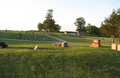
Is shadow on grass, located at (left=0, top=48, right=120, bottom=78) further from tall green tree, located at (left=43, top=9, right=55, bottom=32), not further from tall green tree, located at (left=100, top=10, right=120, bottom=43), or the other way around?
tall green tree, located at (left=43, top=9, right=55, bottom=32)

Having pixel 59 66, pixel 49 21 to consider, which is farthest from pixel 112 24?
pixel 49 21

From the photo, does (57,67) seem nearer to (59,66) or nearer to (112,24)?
(59,66)

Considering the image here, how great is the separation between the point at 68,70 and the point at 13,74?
13.6ft

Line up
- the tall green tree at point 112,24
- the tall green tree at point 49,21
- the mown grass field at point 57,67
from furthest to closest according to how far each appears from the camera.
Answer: the tall green tree at point 49,21
the tall green tree at point 112,24
the mown grass field at point 57,67

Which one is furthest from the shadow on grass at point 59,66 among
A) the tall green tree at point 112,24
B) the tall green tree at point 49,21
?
the tall green tree at point 49,21

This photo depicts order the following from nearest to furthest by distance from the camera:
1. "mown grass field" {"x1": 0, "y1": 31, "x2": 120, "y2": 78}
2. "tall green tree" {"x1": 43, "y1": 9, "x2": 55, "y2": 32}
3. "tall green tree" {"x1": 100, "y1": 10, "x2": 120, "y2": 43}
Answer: "mown grass field" {"x1": 0, "y1": 31, "x2": 120, "y2": 78}, "tall green tree" {"x1": 100, "y1": 10, "x2": 120, "y2": 43}, "tall green tree" {"x1": 43, "y1": 9, "x2": 55, "y2": 32}

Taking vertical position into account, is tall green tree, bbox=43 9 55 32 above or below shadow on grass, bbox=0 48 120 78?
above

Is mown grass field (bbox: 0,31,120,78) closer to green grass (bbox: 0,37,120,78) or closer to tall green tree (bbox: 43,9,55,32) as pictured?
green grass (bbox: 0,37,120,78)

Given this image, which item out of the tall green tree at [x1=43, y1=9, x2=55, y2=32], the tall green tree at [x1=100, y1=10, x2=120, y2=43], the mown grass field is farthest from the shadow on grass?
the tall green tree at [x1=43, y1=9, x2=55, y2=32]

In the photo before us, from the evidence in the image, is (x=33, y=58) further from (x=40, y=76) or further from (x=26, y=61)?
(x=40, y=76)

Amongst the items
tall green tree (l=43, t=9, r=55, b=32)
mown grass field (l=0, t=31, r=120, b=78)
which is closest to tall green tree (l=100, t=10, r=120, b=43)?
mown grass field (l=0, t=31, r=120, b=78)

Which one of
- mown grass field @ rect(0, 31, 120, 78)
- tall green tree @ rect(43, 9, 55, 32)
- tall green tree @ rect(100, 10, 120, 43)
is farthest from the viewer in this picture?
tall green tree @ rect(43, 9, 55, 32)

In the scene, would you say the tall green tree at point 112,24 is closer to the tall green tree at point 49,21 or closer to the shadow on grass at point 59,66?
the shadow on grass at point 59,66

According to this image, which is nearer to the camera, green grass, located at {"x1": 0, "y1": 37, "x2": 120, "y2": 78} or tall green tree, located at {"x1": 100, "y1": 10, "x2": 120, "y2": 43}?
green grass, located at {"x1": 0, "y1": 37, "x2": 120, "y2": 78}
